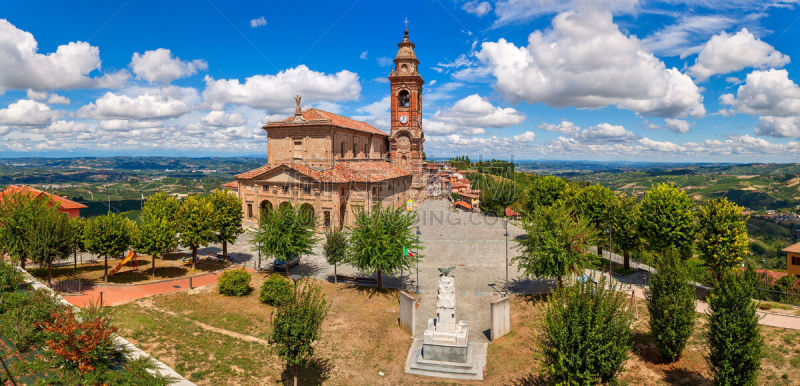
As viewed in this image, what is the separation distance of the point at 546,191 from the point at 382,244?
81.9ft

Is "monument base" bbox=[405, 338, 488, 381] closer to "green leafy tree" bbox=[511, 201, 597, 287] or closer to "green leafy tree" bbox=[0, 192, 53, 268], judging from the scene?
"green leafy tree" bbox=[511, 201, 597, 287]

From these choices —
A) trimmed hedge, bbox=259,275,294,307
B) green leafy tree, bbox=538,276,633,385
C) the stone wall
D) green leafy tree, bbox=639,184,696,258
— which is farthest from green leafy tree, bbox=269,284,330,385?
green leafy tree, bbox=639,184,696,258

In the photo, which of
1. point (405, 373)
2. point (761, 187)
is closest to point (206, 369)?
point (405, 373)

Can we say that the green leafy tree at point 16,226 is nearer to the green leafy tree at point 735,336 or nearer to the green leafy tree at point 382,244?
the green leafy tree at point 382,244

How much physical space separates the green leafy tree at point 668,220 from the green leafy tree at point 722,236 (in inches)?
52.7

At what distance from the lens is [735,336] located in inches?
545

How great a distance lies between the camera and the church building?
45.6 meters

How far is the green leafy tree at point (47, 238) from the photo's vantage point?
23656 millimetres

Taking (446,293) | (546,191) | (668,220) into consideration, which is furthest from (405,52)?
(446,293)

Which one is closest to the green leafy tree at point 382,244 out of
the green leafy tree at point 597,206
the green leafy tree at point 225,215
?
the green leafy tree at point 225,215

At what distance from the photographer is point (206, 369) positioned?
16344 mm

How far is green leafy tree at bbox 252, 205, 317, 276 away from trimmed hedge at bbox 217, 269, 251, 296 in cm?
316

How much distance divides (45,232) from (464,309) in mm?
26770

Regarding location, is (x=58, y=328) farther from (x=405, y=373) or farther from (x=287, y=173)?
(x=287, y=173)
